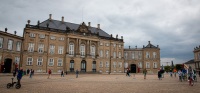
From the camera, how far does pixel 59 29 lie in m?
48.4

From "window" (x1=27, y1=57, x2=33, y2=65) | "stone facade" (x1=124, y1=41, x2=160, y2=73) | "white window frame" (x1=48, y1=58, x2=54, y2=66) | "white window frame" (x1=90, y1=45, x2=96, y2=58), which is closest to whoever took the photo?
"window" (x1=27, y1=57, x2=33, y2=65)

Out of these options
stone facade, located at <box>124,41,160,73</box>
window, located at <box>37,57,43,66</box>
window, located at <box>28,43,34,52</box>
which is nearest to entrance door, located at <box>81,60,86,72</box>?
window, located at <box>37,57,43,66</box>

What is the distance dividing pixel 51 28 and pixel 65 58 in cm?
947

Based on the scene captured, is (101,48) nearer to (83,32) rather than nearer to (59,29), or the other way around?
(83,32)

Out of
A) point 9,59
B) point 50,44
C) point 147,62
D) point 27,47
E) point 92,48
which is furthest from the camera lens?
point 147,62

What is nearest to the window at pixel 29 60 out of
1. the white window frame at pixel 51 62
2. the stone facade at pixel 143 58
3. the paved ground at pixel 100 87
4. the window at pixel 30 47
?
the window at pixel 30 47

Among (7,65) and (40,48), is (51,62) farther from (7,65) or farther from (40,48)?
(7,65)

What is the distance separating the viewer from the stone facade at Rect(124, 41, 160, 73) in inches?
2440

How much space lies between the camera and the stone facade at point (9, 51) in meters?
36.3

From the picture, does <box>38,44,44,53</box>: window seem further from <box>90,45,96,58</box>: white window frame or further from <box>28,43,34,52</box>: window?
<box>90,45,96,58</box>: white window frame

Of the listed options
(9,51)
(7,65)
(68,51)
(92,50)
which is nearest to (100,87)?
(9,51)

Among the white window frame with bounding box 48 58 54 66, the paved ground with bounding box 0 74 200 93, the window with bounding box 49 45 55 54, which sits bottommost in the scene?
the paved ground with bounding box 0 74 200 93

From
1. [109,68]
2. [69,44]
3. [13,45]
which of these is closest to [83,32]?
[69,44]

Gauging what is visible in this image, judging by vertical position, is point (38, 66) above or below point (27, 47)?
below
